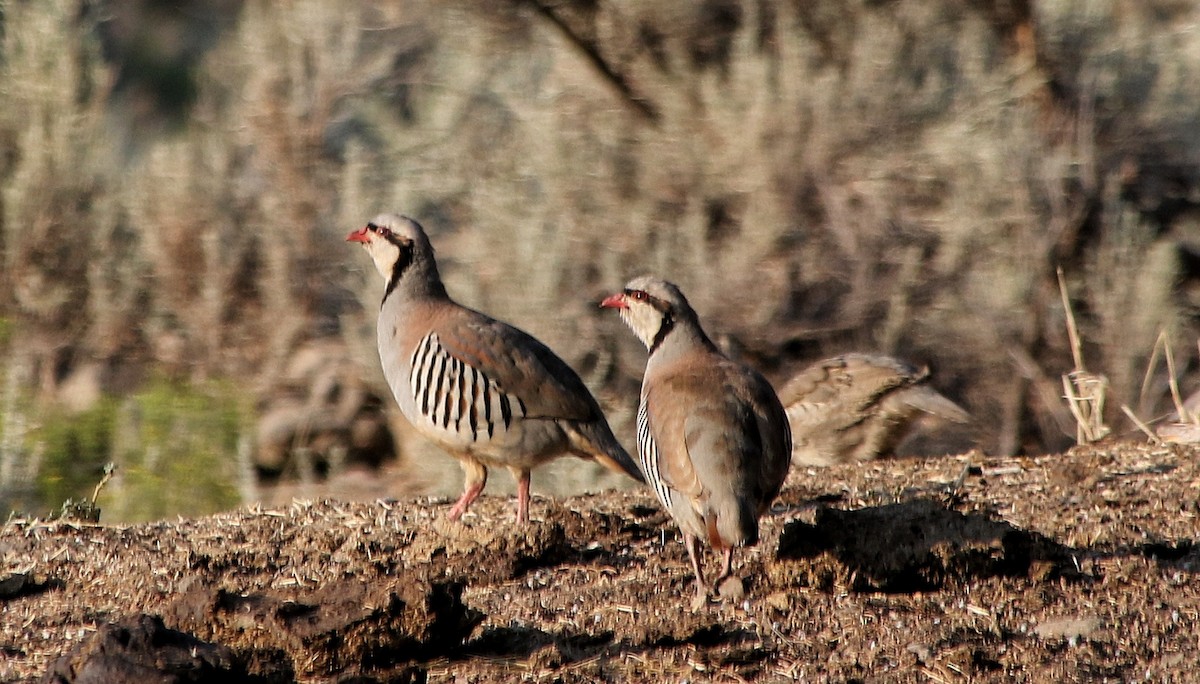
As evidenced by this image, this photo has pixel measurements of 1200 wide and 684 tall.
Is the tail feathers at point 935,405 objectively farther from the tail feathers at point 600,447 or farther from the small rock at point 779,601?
the small rock at point 779,601

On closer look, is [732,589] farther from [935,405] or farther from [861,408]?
[935,405]

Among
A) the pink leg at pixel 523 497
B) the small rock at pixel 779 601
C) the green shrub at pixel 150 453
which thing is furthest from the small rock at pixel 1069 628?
the green shrub at pixel 150 453

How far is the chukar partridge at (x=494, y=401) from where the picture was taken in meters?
5.59

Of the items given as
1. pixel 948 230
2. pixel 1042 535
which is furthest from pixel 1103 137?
pixel 1042 535

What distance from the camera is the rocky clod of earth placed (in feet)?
10.6

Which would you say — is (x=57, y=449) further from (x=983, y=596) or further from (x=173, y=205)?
(x=983, y=596)

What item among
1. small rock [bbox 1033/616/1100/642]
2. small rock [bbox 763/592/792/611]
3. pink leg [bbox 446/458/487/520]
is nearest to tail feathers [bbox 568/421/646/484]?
pink leg [bbox 446/458/487/520]

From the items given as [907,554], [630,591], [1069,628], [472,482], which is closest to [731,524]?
[630,591]

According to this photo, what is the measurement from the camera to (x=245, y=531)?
4918 millimetres

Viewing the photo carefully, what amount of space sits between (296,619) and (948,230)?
6.05 m

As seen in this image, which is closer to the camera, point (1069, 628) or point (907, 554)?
point (1069, 628)

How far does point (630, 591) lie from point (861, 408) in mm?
3219

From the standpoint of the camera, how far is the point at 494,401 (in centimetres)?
560

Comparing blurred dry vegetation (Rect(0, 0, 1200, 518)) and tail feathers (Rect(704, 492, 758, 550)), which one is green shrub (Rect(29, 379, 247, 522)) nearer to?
blurred dry vegetation (Rect(0, 0, 1200, 518))
